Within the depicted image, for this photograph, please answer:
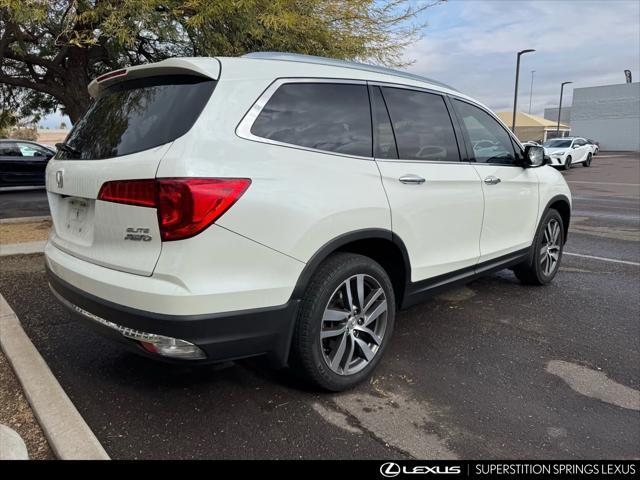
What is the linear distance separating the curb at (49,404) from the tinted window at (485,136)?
10.8 feet

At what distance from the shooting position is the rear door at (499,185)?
411cm

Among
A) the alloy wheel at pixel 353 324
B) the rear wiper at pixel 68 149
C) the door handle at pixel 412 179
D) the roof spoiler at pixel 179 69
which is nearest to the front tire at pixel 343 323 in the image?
the alloy wheel at pixel 353 324

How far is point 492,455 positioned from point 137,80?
2.77 m

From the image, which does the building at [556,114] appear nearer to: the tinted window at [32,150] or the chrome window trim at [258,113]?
the tinted window at [32,150]

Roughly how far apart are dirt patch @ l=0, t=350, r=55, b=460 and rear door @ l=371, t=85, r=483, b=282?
2213 mm

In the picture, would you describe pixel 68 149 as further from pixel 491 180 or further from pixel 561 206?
pixel 561 206

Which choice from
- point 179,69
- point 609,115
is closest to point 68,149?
point 179,69

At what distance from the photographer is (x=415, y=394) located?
3105 mm

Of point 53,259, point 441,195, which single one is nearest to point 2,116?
point 53,259

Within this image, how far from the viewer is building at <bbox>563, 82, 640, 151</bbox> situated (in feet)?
168

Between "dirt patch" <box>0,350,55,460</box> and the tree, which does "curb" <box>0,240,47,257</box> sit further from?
"dirt patch" <box>0,350,55,460</box>

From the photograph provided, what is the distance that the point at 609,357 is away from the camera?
3643 millimetres
